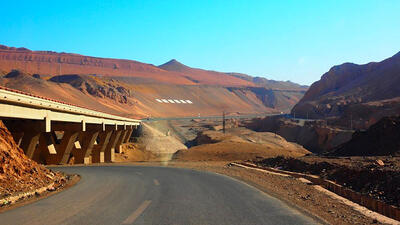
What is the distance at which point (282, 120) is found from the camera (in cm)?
10056

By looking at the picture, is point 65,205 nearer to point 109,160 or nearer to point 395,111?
point 109,160

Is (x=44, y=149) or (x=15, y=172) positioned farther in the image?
(x=44, y=149)

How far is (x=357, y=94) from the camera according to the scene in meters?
101

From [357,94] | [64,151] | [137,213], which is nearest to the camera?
[137,213]

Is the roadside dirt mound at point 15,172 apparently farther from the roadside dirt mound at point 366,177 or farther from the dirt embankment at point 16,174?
the roadside dirt mound at point 366,177

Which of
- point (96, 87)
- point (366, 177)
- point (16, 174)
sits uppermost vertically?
point (96, 87)

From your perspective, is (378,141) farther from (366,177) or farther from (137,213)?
(137,213)

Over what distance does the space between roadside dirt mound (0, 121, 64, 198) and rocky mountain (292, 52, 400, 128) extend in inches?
2612

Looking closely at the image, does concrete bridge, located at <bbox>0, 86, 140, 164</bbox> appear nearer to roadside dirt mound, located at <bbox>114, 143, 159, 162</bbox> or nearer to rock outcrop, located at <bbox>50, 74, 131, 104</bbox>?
roadside dirt mound, located at <bbox>114, 143, 159, 162</bbox>

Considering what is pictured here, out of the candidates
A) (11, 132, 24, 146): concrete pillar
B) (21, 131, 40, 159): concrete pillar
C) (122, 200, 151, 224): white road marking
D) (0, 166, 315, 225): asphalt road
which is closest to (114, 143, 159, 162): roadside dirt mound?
(11, 132, 24, 146): concrete pillar

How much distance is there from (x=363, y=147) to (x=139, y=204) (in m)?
26.9

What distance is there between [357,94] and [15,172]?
99508 millimetres

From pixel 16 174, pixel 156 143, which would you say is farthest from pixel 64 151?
pixel 156 143

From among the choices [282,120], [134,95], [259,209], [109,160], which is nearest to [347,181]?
[259,209]
